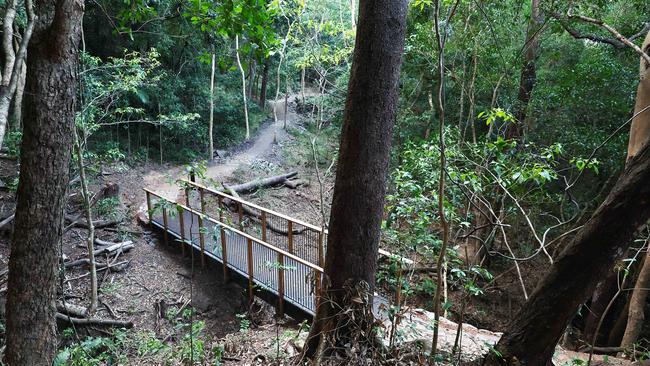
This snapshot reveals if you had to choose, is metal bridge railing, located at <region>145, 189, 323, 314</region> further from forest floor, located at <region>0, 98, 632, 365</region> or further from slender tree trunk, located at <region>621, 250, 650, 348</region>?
slender tree trunk, located at <region>621, 250, 650, 348</region>

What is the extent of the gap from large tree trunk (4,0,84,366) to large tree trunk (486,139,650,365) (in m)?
3.42

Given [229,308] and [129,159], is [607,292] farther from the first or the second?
[129,159]

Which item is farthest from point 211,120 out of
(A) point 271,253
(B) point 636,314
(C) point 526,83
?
(B) point 636,314

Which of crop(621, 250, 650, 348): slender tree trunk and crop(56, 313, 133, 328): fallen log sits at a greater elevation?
crop(621, 250, 650, 348): slender tree trunk

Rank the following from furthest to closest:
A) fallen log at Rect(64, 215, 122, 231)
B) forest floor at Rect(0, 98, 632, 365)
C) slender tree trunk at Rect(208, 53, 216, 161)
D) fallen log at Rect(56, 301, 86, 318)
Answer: slender tree trunk at Rect(208, 53, 216, 161) → fallen log at Rect(64, 215, 122, 231) → fallen log at Rect(56, 301, 86, 318) → forest floor at Rect(0, 98, 632, 365)

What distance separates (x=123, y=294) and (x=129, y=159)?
271 inches

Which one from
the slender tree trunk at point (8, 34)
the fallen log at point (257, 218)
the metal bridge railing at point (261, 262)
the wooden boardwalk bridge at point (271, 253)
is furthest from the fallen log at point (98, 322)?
the slender tree trunk at point (8, 34)

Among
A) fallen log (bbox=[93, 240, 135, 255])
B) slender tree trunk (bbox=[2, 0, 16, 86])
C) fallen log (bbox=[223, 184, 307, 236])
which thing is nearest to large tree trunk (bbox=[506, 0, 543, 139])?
fallen log (bbox=[223, 184, 307, 236])

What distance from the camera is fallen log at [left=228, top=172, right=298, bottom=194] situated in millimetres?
13250

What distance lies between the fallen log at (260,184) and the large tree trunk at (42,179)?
381 inches

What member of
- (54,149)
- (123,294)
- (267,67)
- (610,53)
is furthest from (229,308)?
(267,67)

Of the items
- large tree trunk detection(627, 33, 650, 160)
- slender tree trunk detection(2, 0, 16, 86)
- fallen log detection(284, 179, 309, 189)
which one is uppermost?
slender tree trunk detection(2, 0, 16, 86)

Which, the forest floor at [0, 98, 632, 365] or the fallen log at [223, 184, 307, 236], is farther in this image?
the fallen log at [223, 184, 307, 236]

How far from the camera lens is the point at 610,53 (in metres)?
7.01
